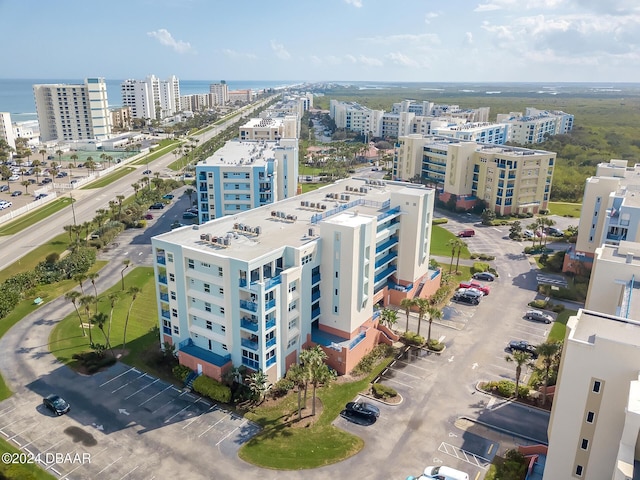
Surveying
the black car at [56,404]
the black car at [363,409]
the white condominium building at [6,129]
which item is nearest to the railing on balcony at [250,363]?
the black car at [363,409]

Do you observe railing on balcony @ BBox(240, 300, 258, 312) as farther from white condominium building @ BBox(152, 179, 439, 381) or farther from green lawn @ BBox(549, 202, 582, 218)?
green lawn @ BBox(549, 202, 582, 218)

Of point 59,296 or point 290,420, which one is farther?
point 59,296

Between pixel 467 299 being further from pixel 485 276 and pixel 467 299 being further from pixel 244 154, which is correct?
pixel 244 154

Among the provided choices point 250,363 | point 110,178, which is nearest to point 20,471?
point 250,363

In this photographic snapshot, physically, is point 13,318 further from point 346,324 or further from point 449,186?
point 449,186

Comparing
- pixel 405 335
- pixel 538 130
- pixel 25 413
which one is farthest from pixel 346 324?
pixel 538 130

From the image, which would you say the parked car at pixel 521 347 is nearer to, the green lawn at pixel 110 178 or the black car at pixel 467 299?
the black car at pixel 467 299

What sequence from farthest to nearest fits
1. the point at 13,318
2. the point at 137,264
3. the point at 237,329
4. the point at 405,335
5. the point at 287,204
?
the point at 137,264 < the point at 287,204 < the point at 13,318 < the point at 405,335 < the point at 237,329
